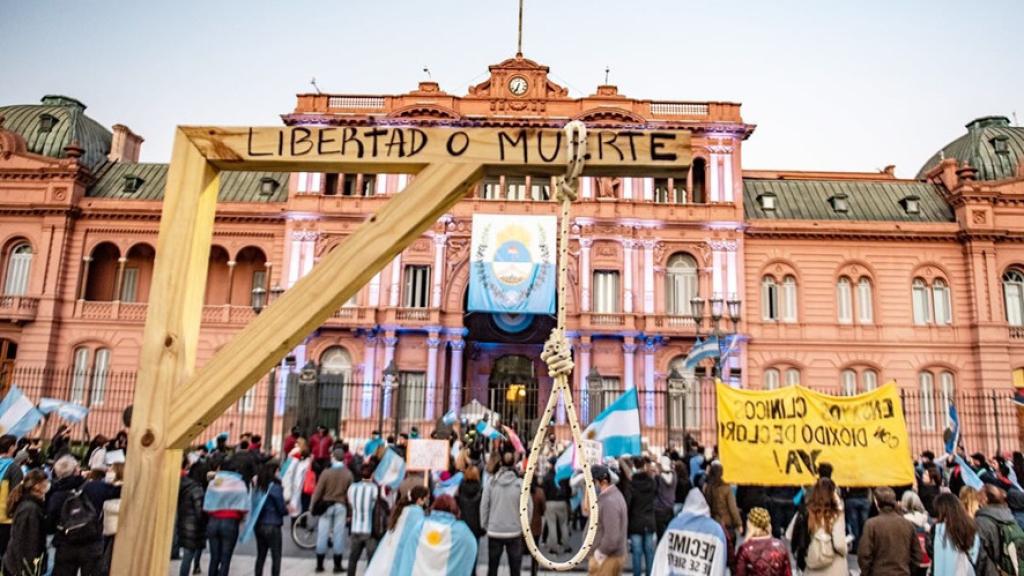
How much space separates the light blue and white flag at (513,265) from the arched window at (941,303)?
1800 centimetres

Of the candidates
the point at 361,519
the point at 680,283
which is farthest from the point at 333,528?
the point at 680,283

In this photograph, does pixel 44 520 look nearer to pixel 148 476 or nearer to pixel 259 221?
pixel 148 476

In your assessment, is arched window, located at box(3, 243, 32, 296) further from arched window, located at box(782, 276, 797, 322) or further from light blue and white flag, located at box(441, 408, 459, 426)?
arched window, located at box(782, 276, 797, 322)

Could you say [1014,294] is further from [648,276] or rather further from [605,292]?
[605,292]

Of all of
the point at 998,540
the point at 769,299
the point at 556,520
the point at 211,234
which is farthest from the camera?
the point at 769,299

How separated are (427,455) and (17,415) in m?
9.26

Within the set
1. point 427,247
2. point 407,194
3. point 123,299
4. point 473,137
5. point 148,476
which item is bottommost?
point 148,476

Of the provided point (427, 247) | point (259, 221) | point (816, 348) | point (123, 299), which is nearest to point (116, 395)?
point (123, 299)

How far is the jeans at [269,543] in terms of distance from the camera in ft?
28.8

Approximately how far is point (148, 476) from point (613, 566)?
5279mm

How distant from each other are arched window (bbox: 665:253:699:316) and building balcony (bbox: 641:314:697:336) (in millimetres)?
469

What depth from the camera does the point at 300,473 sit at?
12617 mm

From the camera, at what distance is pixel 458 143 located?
3369 millimetres

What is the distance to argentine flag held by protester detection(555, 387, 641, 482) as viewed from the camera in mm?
11648
